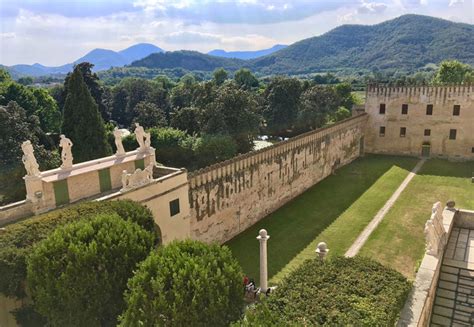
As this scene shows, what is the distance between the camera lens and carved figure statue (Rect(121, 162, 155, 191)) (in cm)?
1629

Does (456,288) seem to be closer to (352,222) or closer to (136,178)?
(136,178)

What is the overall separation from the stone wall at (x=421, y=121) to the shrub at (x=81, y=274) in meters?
39.0

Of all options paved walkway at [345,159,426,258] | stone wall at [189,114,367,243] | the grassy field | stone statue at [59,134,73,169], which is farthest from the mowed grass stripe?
stone statue at [59,134,73,169]

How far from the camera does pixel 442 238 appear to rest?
44.9 feet

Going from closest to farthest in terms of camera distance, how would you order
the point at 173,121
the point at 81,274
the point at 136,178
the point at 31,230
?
the point at 81,274 → the point at 31,230 → the point at 136,178 → the point at 173,121

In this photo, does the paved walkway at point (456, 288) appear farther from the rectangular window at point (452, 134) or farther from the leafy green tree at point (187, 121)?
the leafy green tree at point (187, 121)

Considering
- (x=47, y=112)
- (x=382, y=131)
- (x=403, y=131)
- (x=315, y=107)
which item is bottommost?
(x=382, y=131)

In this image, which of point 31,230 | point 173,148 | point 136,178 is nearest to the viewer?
point 31,230

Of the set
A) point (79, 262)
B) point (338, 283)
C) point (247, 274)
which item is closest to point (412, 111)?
point (247, 274)

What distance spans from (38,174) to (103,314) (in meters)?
6.48

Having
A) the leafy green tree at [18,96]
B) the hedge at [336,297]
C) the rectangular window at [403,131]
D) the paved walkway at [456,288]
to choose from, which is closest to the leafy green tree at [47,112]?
the leafy green tree at [18,96]

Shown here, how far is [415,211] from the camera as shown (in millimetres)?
28031

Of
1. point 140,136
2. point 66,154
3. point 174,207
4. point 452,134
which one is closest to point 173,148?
point 140,136

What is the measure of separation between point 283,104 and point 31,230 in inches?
1877
